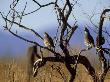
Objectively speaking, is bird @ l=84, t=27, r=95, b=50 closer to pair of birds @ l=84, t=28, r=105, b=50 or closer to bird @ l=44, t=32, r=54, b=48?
pair of birds @ l=84, t=28, r=105, b=50

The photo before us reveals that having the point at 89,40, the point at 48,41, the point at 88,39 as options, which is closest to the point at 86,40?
the point at 88,39

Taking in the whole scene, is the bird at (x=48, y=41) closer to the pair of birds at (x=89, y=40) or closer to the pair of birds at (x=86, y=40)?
the pair of birds at (x=86, y=40)

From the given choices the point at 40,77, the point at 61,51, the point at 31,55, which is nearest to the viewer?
the point at 31,55

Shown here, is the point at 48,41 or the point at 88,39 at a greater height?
the point at 88,39

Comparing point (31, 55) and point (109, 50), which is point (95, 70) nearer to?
point (109, 50)

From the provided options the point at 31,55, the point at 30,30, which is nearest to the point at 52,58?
the point at 30,30

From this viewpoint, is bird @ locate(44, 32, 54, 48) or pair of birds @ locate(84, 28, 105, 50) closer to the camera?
bird @ locate(44, 32, 54, 48)

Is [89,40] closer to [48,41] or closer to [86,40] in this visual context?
[86,40]

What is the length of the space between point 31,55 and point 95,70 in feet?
8.77

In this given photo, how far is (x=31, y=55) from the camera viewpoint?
5926mm

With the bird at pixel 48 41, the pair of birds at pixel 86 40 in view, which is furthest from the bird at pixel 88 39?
the bird at pixel 48 41

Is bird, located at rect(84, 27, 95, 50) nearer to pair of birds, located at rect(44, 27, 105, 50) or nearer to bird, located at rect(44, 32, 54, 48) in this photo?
pair of birds, located at rect(44, 27, 105, 50)

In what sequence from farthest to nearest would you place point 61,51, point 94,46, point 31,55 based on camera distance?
point 94,46 → point 61,51 → point 31,55

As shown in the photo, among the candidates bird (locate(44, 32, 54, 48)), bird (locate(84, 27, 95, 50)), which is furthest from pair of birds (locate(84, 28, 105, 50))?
bird (locate(44, 32, 54, 48))
